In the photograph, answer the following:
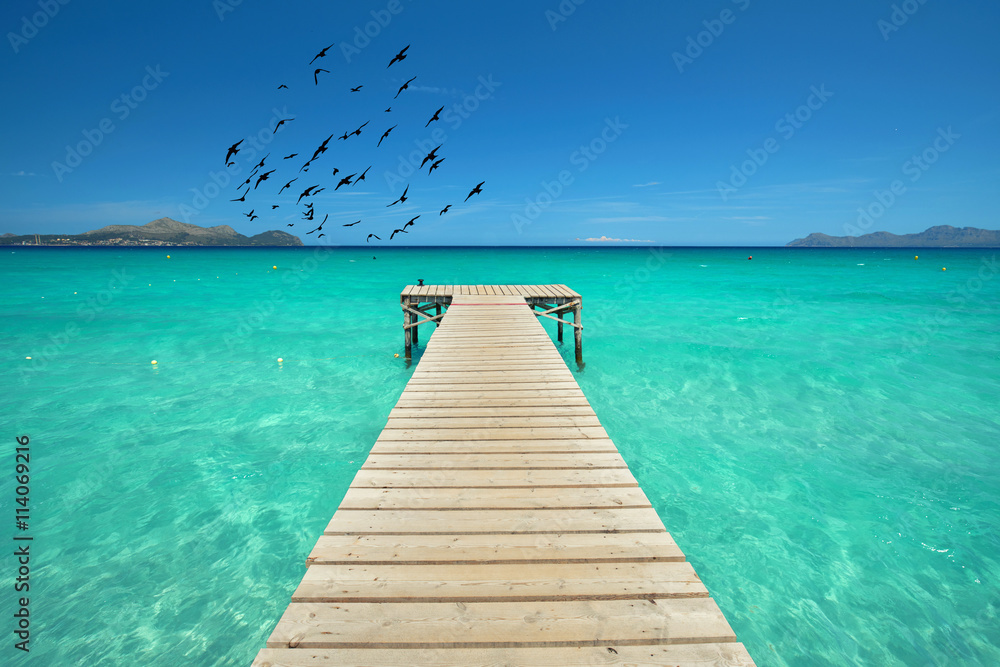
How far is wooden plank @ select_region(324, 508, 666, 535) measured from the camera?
281cm

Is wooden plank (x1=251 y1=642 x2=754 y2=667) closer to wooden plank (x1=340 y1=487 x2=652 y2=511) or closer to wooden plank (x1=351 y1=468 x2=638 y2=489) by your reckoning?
wooden plank (x1=340 y1=487 x2=652 y2=511)

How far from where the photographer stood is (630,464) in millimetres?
6676

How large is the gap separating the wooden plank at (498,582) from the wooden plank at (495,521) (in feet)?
→ 1.02

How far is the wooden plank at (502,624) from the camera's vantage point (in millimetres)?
2016

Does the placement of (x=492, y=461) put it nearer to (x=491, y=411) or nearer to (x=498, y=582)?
(x=491, y=411)

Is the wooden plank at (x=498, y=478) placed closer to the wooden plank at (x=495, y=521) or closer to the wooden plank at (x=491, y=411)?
the wooden plank at (x=495, y=521)

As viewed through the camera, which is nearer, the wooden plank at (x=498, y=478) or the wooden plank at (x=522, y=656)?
the wooden plank at (x=522, y=656)

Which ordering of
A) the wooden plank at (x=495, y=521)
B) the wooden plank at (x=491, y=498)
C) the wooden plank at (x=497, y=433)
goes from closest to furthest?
1. the wooden plank at (x=495, y=521)
2. the wooden plank at (x=491, y=498)
3. the wooden plank at (x=497, y=433)

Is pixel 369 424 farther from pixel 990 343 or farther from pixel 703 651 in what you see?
pixel 990 343

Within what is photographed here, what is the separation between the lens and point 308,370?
11.2m

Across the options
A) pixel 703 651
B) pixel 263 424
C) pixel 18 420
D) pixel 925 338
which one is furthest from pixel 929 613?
pixel 925 338

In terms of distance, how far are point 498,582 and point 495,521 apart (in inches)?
21.9

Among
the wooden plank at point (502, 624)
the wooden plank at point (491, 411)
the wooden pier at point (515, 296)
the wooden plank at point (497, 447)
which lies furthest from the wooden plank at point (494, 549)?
the wooden pier at point (515, 296)

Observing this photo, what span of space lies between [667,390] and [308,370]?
866 centimetres
